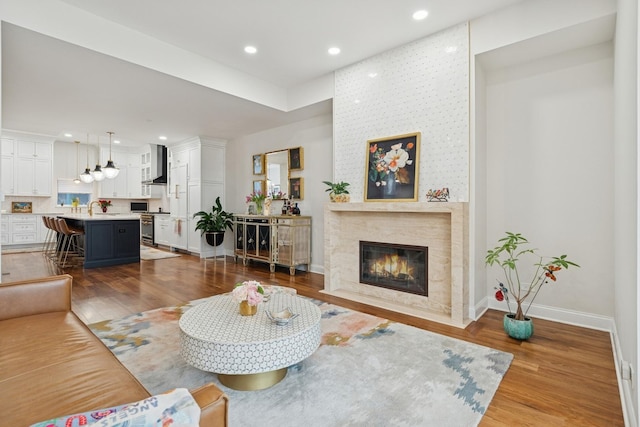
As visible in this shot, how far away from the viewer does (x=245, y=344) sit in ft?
5.95

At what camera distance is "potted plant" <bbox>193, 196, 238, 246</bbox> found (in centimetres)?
662

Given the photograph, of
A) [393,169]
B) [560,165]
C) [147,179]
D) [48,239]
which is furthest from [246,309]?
[48,239]

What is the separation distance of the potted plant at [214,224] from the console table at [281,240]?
1093 mm

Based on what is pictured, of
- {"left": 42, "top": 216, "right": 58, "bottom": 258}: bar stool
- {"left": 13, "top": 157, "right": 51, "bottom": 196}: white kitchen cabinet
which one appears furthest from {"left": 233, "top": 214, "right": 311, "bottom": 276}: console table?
{"left": 13, "top": 157, "right": 51, "bottom": 196}: white kitchen cabinet

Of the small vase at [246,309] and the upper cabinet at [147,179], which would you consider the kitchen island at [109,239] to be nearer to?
the upper cabinet at [147,179]

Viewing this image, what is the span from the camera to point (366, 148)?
4.09 meters

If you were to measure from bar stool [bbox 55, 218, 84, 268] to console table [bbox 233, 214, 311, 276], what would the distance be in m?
3.30

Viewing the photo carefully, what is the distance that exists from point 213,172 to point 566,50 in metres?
6.32

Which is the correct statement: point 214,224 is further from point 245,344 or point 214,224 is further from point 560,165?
point 560,165

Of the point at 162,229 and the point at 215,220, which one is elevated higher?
the point at 215,220

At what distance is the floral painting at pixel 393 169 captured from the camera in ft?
12.1

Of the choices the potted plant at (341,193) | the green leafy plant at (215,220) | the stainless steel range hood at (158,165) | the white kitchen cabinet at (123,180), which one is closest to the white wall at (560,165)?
the potted plant at (341,193)

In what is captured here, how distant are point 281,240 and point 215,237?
6.43 feet

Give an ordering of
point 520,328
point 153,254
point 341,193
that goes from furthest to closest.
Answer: point 153,254
point 341,193
point 520,328
